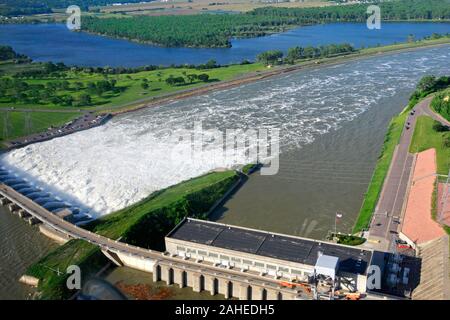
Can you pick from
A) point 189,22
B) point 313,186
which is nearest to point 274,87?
point 313,186

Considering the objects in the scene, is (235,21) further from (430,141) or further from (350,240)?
(350,240)

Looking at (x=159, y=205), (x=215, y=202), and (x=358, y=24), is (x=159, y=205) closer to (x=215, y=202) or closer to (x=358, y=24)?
(x=215, y=202)

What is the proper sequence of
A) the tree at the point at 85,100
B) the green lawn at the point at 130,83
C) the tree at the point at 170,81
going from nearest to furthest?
the tree at the point at 85,100 < the green lawn at the point at 130,83 < the tree at the point at 170,81

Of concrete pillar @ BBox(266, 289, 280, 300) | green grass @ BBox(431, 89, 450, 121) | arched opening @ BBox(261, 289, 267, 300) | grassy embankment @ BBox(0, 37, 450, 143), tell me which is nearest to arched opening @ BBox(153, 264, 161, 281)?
arched opening @ BBox(261, 289, 267, 300)

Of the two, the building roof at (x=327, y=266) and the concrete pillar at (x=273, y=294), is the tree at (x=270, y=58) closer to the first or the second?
the building roof at (x=327, y=266)

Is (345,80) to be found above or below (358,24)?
below

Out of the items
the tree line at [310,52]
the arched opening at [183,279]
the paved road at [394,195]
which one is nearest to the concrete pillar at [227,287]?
the arched opening at [183,279]
